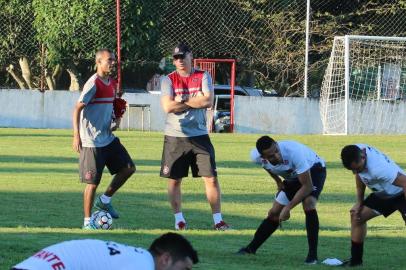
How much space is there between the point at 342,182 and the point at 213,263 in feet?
34.5

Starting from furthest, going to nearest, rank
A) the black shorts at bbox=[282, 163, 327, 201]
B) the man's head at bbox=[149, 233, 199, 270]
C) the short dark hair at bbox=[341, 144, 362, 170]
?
the black shorts at bbox=[282, 163, 327, 201] → the short dark hair at bbox=[341, 144, 362, 170] → the man's head at bbox=[149, 233, 199, 270]

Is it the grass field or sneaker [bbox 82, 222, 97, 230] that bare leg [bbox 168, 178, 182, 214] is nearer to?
the grass field

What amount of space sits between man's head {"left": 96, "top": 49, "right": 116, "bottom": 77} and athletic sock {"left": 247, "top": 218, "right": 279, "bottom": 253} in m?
2.87

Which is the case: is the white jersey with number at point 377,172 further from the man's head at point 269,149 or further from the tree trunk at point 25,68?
the tree trunk at point 25,68

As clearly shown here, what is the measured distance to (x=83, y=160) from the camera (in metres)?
13.2

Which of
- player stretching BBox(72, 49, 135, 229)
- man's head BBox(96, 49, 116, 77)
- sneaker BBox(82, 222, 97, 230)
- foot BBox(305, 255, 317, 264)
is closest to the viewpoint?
foot BBox(305, 255, 317, 264)

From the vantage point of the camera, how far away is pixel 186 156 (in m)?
13.5

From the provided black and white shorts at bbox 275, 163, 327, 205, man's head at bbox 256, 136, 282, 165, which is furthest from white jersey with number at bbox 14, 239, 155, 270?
black and white shorts at bbox 275, 163, 327, 205

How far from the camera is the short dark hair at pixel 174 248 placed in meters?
6.07

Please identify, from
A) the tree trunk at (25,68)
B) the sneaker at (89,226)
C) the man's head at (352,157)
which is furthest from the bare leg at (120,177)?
the tree trunk at (25,68)

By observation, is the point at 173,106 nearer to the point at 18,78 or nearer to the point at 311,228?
the point at 311,228

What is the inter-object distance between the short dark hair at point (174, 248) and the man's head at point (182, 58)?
7066 mm

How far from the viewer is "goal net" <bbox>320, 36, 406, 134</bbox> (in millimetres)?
38250

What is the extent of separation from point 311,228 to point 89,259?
16.7ft
